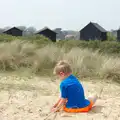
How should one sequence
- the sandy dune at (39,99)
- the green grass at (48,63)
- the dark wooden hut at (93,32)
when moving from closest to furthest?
the sandy dune at (39,99) < the green grass at (48,63) < the dark wooden hut at (93,32)

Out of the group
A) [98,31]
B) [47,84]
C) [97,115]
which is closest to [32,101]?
[97,115]

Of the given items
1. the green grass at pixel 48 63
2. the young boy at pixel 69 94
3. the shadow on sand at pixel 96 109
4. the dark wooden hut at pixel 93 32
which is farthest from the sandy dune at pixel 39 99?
the dark wooden hut at pixel 93 32

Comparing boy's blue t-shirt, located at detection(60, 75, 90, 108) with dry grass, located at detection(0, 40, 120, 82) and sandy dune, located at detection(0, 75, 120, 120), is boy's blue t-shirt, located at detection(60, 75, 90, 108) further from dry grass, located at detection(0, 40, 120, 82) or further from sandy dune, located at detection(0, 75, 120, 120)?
dry grass, located at detection(0, 40, 120, 82)

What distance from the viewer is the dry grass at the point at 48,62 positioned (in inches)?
358

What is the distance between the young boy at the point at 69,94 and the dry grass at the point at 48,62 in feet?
12.7

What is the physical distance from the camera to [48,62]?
32.6 ft

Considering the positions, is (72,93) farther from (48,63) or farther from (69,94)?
(48,63)

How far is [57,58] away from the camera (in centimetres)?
1010

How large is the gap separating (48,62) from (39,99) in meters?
3.85

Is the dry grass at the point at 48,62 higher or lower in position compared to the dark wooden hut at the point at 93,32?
higher

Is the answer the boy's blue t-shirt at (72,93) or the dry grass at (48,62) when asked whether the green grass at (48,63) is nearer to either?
the dry grass at (48,62)

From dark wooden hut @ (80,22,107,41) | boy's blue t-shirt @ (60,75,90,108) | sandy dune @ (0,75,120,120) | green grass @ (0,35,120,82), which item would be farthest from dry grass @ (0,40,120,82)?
dark wooden hut @ (80,22,107,41)

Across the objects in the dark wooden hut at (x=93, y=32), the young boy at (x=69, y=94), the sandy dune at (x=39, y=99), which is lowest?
the dark wooden hut at (x=93, y=32)

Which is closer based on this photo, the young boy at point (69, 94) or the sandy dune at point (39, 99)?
the sandy dune at point (39, 99)
